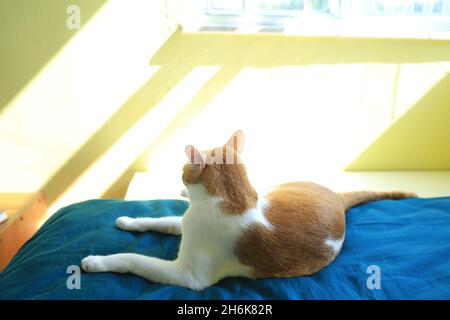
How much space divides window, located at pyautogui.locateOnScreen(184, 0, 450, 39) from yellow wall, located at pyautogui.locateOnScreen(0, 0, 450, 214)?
0.19 feet

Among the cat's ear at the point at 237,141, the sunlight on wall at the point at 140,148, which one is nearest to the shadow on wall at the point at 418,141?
the sunlight on wall at the point at 140,148

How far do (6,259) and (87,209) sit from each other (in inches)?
18.8

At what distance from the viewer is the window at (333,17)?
5.53ft

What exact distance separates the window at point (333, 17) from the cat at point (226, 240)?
981 millimetres

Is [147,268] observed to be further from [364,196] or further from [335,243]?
[364,196]

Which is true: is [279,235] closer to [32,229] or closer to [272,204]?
[272,204]

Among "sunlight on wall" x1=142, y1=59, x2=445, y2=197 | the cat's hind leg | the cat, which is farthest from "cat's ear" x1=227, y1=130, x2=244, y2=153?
"sunlight on wall" x1=142, y1=59, x2=445, y2=197

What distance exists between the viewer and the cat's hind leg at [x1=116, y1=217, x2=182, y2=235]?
1.11 meters

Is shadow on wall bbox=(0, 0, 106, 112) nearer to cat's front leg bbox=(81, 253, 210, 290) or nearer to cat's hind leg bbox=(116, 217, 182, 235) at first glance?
cat's hind leg bbox=(116, 217, 182, 235)

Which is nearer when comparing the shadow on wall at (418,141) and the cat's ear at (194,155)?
the cat's ear at (194,155)

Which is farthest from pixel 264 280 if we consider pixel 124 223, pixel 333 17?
pixel 333 17

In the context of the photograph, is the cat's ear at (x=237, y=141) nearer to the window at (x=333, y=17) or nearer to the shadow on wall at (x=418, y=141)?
the window at (x=333, y=17)
